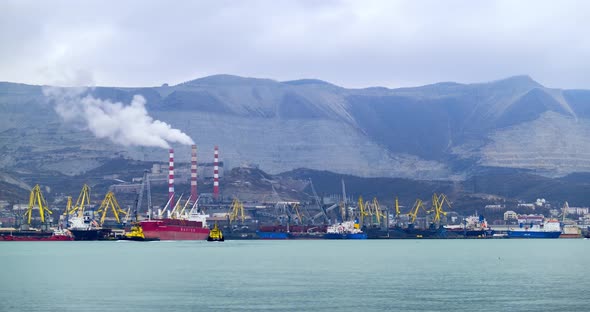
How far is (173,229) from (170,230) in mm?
1184

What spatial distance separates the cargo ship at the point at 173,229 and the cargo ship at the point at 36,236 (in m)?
16.5

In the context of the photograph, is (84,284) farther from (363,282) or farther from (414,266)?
(414,266)

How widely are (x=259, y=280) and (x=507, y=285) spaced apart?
50.5 ft

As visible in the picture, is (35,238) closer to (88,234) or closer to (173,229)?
(88,234)

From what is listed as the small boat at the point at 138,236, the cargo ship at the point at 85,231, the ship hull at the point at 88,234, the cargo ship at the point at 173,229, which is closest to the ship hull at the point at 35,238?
the cargo ship at the point at 85,231

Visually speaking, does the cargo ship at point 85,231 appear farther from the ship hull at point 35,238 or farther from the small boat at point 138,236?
the small boat at point 138,236

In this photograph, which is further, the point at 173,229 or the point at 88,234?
the point at 88,234

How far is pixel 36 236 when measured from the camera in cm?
18275

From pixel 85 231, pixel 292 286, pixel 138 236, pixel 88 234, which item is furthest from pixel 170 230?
pixel 292 286

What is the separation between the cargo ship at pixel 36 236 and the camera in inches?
7121

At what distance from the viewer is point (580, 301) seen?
171 feet

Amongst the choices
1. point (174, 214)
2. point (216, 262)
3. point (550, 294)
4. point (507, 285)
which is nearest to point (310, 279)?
point (507, 285)

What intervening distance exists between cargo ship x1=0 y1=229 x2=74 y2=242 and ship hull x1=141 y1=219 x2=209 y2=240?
16919 mm

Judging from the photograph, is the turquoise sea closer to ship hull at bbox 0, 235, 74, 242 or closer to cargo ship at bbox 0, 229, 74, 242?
ship hull at bbox 0, 235, 74, 242
